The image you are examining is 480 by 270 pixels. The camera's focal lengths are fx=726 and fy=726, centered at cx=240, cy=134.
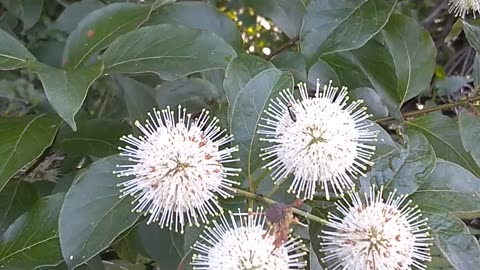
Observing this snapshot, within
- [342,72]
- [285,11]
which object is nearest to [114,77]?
[285,11]

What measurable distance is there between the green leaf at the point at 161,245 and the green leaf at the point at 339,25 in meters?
0.34

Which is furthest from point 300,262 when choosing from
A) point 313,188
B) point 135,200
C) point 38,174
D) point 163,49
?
point 38,174

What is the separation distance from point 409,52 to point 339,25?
179mm

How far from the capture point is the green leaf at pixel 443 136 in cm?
113

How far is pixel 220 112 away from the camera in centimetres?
107

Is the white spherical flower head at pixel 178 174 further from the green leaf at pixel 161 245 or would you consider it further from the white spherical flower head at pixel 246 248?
the green leaf at pixel 161 245

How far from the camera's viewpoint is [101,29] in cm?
105

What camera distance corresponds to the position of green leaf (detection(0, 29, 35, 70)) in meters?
0.99

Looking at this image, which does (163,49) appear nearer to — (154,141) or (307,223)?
(154,141)

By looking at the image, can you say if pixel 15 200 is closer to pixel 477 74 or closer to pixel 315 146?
pixel 315 146

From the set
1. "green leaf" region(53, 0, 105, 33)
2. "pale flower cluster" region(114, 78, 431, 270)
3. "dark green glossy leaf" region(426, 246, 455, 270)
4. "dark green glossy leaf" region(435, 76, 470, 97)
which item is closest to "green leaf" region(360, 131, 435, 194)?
"pale flower cluster" region(114, 78, 431, 270)

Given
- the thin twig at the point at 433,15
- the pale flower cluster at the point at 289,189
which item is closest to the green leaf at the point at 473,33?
the pale flower cluster at the point at 289,189

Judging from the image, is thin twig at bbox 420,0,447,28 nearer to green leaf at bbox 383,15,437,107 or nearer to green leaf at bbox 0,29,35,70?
green leaf at bbox 383,15,437,107

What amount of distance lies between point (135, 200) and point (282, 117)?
0.21 meters
